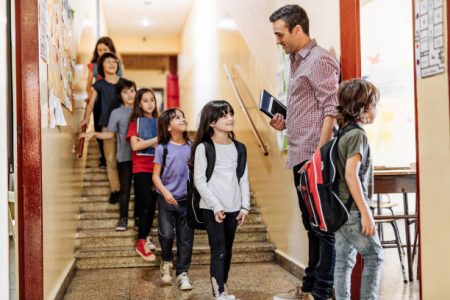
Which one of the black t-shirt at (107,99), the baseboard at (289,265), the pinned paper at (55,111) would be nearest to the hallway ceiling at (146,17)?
the black t-shirt at (107,99)

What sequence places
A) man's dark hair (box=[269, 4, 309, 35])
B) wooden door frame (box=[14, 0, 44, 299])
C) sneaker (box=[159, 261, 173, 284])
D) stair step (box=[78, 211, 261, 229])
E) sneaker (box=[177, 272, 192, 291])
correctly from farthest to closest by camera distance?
stair step (box=[78, 211, 261, 229]) < sneaker (box=[159, 261, 173, 284]) < sneaker (box=[177, 272, 192, 291]) < man's dark hair (box=[269, 4, 309, 35]) < wooden door frame (box=[14, 0, 44, 299])

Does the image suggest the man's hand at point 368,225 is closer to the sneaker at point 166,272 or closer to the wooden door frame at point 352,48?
the wooden door frame at point 352,48

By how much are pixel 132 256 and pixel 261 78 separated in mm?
1815

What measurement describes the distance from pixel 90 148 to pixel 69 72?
7.66 ft

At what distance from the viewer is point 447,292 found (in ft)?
6.95

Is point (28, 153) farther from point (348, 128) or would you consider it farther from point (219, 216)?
point (348, 128)

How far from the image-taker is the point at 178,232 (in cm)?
370

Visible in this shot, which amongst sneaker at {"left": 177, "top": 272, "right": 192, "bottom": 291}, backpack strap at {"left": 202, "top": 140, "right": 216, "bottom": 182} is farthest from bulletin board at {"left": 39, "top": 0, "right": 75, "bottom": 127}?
sneaker at {"left": 177, "top": 272, "right": 192, "bottom": 291}

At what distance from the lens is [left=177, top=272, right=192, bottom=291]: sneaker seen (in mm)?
3609

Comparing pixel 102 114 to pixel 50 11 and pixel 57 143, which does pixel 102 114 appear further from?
pixel 50 11

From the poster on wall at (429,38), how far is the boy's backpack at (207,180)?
1.26 meters

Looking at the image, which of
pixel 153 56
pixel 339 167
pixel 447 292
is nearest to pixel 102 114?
pixel 339 167

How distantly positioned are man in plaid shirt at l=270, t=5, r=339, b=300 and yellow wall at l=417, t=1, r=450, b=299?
0.56m

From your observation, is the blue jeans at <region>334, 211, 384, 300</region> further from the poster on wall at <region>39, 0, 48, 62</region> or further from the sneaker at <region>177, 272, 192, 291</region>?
the poster on wall at <region>39, 0, 48, 62</region>
